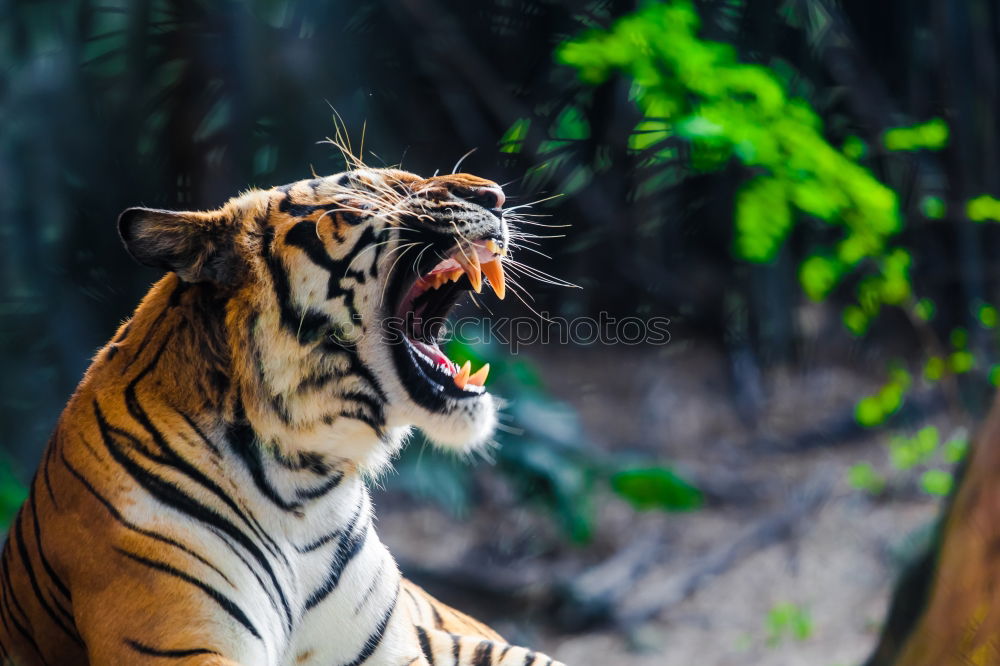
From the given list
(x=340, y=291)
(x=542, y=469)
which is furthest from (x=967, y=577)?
(x=542, y=469)

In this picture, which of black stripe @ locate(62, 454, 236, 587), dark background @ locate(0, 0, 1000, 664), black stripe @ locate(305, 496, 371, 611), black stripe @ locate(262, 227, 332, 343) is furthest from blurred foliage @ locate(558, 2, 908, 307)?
black stripe @ locate(62, 454, 236, 587)

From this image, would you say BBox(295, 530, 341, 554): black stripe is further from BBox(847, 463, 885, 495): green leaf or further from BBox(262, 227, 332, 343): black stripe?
BBox(847, 463, 885, 495): green leaf

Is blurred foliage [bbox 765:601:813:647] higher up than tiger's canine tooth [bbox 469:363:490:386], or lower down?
lower down

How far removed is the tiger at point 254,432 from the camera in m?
1.87

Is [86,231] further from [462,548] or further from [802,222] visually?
[802,222]

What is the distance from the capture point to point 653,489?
5391 millimetres

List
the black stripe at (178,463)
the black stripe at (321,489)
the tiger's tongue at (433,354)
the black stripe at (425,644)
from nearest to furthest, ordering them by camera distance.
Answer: the black stripe at (178,463)
the black stripe at (321,489)
the tiger's tongue at (433,354)
the black stripe at (425,644)

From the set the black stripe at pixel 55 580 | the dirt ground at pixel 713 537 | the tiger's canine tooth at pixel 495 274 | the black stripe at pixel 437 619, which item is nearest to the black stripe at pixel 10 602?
the black stripe at pixel 55 580

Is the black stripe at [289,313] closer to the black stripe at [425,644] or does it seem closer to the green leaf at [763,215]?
the black stripe at [425,644]

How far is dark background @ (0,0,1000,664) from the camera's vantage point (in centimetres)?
470

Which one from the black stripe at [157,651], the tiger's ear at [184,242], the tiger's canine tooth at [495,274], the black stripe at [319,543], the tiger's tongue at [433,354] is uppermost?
the tiger's ear at [184,242]

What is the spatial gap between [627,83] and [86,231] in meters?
2.89

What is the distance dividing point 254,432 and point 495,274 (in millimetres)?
609

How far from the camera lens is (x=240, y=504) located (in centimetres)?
198
